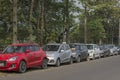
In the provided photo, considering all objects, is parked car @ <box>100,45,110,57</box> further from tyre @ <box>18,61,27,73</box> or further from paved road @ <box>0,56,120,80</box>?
tyre @ <box>18,61,27,73</box>

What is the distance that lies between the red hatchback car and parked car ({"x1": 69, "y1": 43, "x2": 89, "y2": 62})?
6.55 meters

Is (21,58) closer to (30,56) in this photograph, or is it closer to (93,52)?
(30,56)

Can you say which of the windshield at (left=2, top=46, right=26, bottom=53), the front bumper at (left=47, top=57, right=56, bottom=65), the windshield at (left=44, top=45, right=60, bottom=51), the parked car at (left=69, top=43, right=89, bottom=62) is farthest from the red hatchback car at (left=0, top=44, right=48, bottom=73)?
the parked car at (left=69, top=43, right=89, bottom=62)

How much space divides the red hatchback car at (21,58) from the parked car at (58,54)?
4.58 feet

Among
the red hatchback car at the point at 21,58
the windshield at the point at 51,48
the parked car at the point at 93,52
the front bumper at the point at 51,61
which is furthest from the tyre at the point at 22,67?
the parked car at the point at 93,52

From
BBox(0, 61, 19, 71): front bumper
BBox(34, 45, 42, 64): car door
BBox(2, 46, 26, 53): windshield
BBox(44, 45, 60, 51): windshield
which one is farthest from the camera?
BBox(44, 45, 60, 51): windshield

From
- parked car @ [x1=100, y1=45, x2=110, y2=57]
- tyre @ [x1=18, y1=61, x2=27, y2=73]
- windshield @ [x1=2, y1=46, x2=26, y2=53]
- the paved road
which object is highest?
windshield @ [x1=2, y1=46, x2=26, y2=53]

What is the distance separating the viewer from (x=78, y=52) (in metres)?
27.5

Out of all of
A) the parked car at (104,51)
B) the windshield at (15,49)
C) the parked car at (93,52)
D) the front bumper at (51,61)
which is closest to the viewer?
the windshield at (15,49)

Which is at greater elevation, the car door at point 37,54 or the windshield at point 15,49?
the windshield at point 15,49

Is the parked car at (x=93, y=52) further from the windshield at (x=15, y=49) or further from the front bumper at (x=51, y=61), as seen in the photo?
the windshield at (x=15, y=49)

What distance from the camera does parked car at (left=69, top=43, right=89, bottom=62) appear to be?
87.2 ft

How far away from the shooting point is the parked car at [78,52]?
2657 cm

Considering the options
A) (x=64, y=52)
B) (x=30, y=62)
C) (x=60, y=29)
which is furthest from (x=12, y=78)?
(x=60, y=29)
